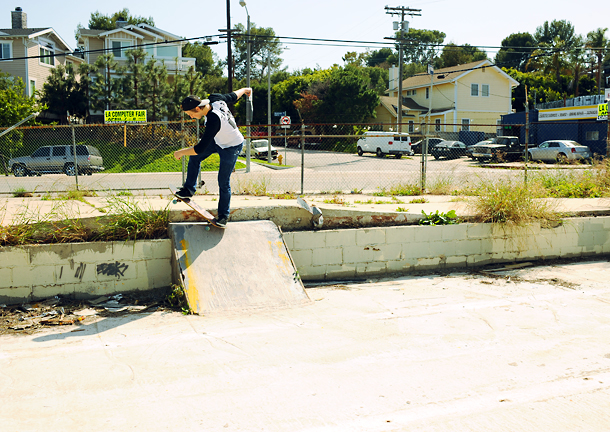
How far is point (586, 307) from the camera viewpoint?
5.58m

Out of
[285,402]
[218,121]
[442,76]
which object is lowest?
[285,402]

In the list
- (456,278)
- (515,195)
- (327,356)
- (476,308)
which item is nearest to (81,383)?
(327,356)

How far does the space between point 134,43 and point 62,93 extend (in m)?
9.23

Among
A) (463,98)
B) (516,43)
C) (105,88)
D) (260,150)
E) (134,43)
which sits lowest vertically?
(260,150)

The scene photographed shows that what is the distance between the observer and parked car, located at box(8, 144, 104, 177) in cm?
1512

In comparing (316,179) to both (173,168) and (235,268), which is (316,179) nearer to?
(173,168)

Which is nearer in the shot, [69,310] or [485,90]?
[69,310]

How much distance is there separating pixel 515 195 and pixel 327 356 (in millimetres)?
4776

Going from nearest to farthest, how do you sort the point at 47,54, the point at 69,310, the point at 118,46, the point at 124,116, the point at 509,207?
the point at 69,310
the point at 509,207
the point at 124,116
the point at 47,54
the point at 118,46

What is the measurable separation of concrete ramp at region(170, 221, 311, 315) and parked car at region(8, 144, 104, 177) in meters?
10.0

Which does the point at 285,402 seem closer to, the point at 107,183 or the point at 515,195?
the point at 515,195

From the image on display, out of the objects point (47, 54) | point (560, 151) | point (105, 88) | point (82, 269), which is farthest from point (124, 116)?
point (47, 54)

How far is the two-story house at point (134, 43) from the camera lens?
4209 cm

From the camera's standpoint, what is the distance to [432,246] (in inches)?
287
